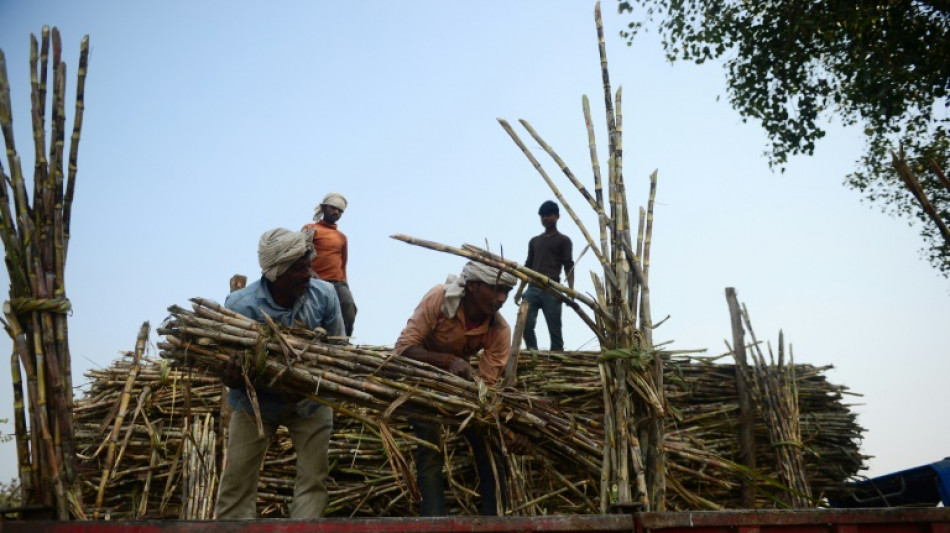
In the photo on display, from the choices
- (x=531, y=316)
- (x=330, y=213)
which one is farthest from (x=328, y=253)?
(x=531, y=316)

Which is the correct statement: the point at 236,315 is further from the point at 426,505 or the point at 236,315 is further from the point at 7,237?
the point at 426,505

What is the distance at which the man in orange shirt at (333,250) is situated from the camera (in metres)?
6.13

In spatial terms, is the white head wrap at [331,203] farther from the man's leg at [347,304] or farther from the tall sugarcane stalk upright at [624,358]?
the tall sugarcane stalk upright at [624,358]

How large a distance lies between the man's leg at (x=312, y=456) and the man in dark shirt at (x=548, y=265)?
3.69 meters

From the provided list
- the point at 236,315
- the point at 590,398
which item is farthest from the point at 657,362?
the point at 590,398

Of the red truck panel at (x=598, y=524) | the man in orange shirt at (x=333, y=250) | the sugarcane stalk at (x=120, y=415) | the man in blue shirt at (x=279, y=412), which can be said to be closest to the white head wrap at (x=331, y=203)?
the man in orange shirt at (x=333, y=250)

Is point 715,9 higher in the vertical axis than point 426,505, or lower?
higher

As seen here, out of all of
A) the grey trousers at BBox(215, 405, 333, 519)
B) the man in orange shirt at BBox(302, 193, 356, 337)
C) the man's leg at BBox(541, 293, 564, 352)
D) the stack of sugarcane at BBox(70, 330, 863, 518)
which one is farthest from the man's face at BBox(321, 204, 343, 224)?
the grey trousers at BBox(215, 405, 333, 519)

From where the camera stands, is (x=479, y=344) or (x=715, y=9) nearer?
(x=479, y=344)

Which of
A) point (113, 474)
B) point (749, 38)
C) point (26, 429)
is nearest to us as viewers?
point (26, 429)

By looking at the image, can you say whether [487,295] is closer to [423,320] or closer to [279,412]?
[423,320]

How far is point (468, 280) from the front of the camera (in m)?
4.02

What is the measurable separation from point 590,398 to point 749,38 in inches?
220

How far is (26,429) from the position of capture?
2473 mm
